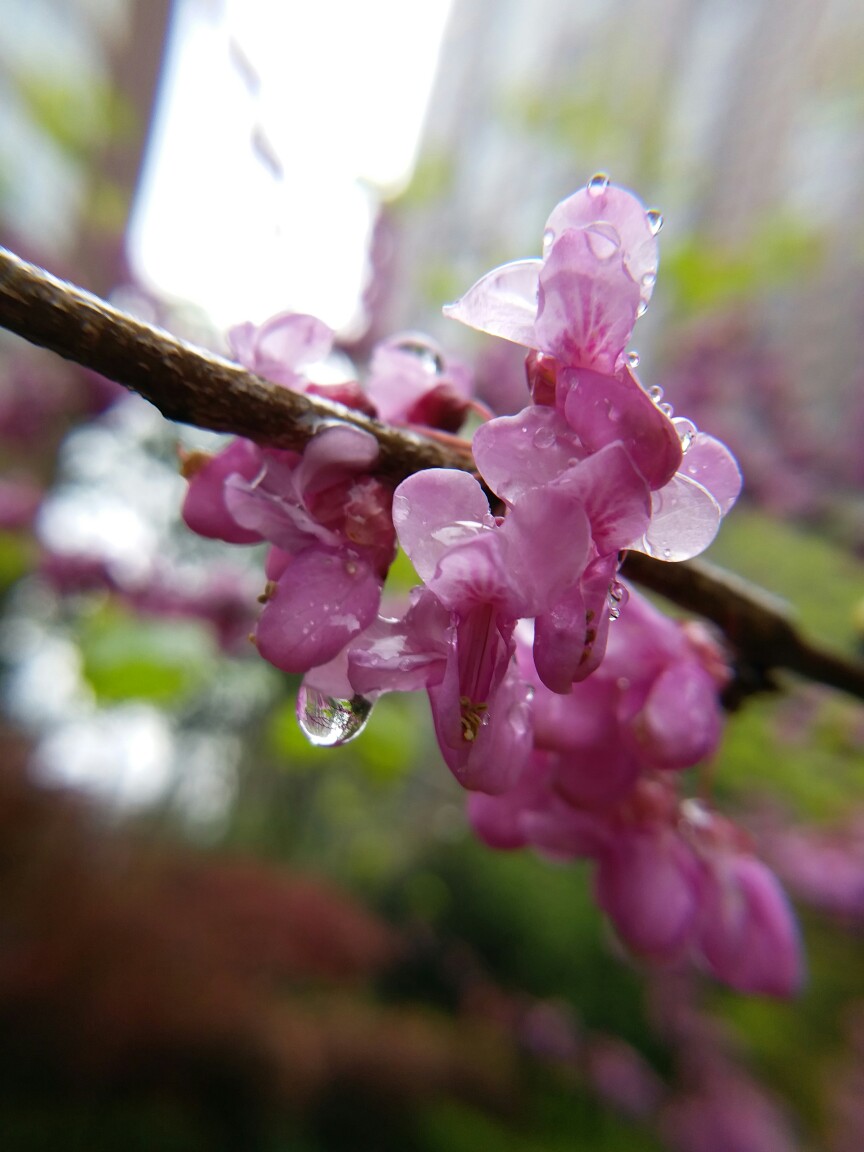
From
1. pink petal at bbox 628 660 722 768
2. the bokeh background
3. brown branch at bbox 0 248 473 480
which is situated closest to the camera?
brown branch at bbox 0 248 473 480

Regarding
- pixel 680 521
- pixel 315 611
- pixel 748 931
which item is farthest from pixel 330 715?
pixel 748 931

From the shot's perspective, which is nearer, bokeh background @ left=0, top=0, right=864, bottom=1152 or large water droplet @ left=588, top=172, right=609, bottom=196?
large water droplet @ left=588, top=172, right=609, bottom=196

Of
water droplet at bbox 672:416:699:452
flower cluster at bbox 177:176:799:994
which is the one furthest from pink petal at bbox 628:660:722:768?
water droplet at bbox 672:416:699:452

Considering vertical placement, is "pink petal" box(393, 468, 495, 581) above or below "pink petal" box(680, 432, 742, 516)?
below

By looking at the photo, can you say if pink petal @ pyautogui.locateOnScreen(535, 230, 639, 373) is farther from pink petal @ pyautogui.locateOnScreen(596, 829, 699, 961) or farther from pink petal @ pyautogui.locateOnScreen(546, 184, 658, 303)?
pink petal @ pyautogui.locateOnScreen(596, 829, 699, 961)

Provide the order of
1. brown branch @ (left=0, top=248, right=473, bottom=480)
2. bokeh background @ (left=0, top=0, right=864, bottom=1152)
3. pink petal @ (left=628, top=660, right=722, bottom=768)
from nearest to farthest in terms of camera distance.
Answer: brown branch @ (left=0, top=248, right=473, bottom=480) → pink petal @ (left=628, top=660, right=722, bottom=768) → bokeh background @ (left=0, top=0, right=864, bottom=1152)

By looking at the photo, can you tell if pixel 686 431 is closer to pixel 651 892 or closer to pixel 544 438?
pixel 544 438

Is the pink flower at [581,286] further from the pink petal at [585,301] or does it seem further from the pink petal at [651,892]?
the pink petal at [651,892]

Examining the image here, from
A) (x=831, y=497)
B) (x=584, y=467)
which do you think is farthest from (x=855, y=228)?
(x=584, y=467)
